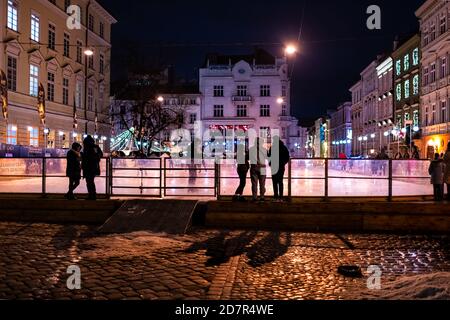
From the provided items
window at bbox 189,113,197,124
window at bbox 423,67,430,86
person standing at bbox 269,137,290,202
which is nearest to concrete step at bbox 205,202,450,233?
person standing at bbox 269,137,290,202

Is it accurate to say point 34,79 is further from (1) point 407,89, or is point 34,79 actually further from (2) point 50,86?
(1) point 407,89

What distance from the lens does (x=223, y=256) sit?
953 cm

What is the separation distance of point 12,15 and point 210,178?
2748cm

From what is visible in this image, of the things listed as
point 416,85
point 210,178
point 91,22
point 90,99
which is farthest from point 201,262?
point 416,85

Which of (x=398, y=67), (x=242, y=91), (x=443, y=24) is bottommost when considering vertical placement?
(x=398, y=67)

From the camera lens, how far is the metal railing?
14898 millimetres

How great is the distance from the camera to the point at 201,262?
354 inches

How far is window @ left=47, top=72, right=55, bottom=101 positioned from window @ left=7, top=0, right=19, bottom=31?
22.7 feet

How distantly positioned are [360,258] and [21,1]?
3600 cm

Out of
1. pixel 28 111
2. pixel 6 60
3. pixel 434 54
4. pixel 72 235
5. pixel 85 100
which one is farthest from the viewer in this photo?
pixel 85 100

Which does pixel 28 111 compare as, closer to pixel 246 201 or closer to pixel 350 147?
pixel 246 201

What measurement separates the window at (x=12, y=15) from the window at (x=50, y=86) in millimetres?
6918

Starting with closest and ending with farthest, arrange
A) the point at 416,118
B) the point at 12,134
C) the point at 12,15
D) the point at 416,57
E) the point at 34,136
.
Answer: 1. the point at 12,15
2. the point at 12,134
3. the point at 34,136
4. the point at 416,118
5. the point at 416,57
